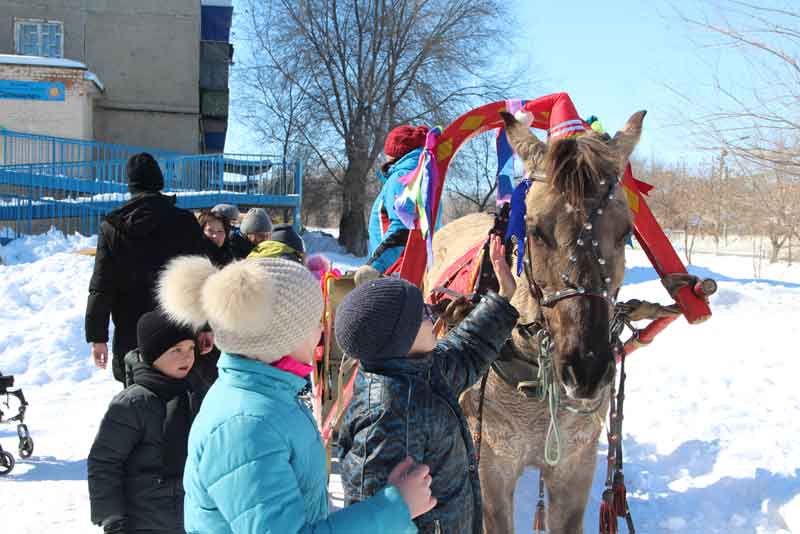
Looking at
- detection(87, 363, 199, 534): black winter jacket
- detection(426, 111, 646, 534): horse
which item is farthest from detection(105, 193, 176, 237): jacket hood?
detection(426, 111, 646, 534): horse

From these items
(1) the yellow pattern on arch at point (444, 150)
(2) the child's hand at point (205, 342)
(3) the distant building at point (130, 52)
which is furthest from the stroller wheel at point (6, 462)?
(3) the distant building at point (130, 52)

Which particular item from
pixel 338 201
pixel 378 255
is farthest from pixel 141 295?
pixel 338 201

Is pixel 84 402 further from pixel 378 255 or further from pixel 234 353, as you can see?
pixel 234 353

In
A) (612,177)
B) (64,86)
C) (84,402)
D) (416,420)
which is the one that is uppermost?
(64,86)

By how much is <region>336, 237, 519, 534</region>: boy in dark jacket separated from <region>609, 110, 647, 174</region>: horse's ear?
1245mm

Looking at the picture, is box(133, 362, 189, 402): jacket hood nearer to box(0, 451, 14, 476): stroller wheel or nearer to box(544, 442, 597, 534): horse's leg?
box(544, 442, 597, 534): horse's leg

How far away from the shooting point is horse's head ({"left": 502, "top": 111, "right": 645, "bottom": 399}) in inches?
100

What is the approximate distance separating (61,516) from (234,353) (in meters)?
3.35

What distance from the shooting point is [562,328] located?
2596 millimetres

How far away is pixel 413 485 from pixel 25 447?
15.1 feet

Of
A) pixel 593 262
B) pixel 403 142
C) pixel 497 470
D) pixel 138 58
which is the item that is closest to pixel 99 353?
pixel 403 142

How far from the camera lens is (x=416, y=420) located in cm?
203

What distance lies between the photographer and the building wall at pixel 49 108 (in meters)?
20.1

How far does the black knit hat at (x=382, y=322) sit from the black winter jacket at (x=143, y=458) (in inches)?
50.4
